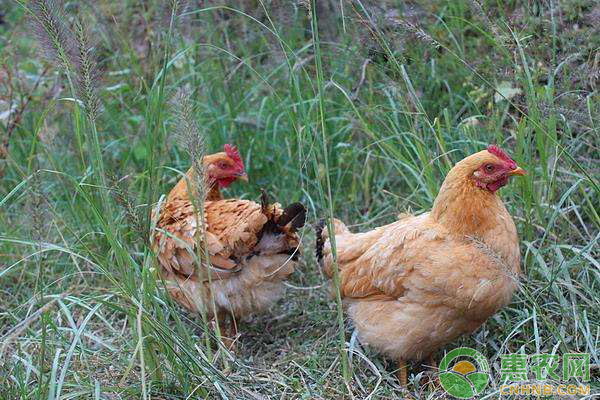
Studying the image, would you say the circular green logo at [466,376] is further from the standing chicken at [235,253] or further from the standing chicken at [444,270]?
the standing chicken at [235,253]

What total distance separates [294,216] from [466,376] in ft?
3.46

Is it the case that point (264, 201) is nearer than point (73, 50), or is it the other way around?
point (73, 50)

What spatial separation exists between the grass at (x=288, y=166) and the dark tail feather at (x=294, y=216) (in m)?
0.29

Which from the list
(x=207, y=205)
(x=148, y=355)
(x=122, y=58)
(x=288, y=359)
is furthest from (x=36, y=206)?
(x=122, y=58)

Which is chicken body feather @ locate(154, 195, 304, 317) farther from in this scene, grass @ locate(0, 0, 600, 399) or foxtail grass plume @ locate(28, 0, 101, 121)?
foxtail grass plume @ locate(28, 0, 101, 121)

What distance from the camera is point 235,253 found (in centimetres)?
357

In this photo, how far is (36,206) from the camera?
2.85 meters

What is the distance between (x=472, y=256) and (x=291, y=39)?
246 cm

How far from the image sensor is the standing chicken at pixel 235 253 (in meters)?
3.51

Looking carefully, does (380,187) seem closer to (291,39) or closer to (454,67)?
(454,67)

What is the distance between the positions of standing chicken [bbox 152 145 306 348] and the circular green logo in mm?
904

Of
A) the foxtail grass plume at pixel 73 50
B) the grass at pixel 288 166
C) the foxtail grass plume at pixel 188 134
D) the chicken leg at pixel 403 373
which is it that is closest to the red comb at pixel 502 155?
the grass at pixel 288 166

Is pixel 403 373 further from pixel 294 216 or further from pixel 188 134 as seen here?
pixel 188 134

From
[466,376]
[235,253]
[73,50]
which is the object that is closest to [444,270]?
[466,376]
